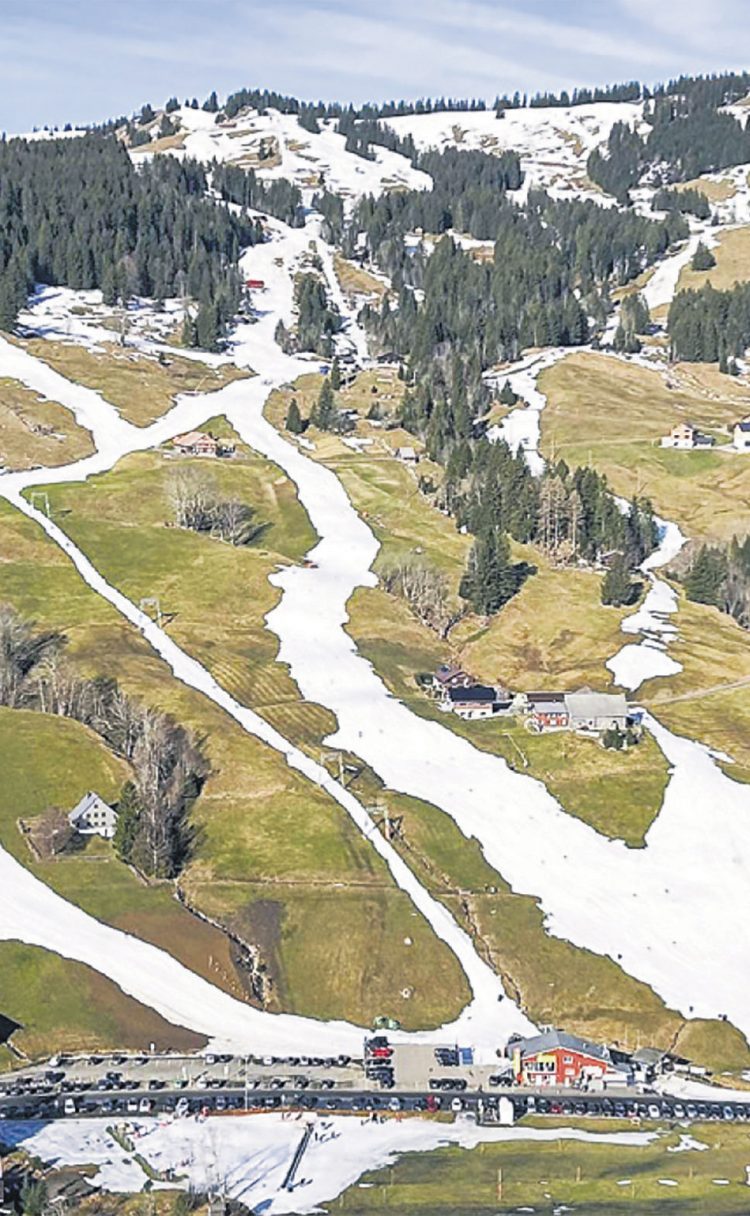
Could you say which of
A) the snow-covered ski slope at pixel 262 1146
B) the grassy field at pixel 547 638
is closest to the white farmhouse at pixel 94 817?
the snow-covered ski slope at pixel 262 1146

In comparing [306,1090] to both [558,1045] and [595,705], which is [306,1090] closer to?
[558,1045]

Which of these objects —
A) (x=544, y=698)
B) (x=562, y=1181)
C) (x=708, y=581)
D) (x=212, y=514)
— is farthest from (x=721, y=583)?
(x=562, y=1181)

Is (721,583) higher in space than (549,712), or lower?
higher

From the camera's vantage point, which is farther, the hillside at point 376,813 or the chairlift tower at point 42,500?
the chairlift tower at point 42,500

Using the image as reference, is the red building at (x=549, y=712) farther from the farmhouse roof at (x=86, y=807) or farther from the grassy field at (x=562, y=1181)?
the grassy field at (x=562, y=1181)

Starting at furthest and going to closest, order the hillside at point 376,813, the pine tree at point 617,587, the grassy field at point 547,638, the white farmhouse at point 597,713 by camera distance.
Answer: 1. the pine tree at point 617,587
2. the grassy field at point 547,638
3. the white farmhouse at point 597,713
4. the hillside at point 376,813

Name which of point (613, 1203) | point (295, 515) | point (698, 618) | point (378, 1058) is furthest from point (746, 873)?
point (295, 515)
